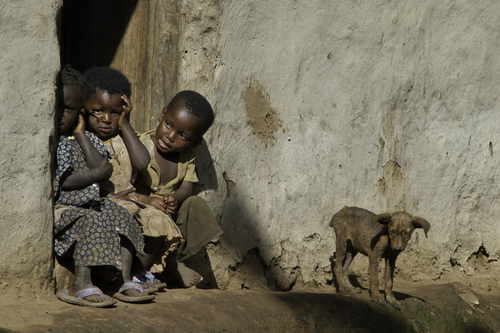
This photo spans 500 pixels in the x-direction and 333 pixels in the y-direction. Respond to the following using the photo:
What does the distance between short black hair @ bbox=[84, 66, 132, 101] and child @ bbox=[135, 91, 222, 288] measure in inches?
14.1

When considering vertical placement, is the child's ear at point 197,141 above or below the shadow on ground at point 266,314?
above

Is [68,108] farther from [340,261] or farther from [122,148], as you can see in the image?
[340,261]

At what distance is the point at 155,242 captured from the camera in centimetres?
352

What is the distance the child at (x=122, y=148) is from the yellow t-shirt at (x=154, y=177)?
0.15 m

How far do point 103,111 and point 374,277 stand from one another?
2252 millimetres

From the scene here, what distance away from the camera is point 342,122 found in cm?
478

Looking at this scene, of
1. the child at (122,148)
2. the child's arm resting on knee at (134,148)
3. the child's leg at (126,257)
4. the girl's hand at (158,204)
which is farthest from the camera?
the girl's hand at (158,204)

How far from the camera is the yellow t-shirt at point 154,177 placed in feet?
12.6

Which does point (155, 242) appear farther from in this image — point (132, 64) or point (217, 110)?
point (132, 64)

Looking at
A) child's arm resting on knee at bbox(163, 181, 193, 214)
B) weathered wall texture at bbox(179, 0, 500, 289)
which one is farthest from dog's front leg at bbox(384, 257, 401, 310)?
child's arm resting on knee at bbox(163, 181, 193, 214)

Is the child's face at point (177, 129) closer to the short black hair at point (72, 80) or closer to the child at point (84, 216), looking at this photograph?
the child at point (84, 216)

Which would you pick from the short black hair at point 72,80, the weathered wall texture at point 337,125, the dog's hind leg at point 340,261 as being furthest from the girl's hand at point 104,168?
the dog's hind leg at point 340,261

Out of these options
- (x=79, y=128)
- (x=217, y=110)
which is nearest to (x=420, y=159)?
(x=217, y=110)

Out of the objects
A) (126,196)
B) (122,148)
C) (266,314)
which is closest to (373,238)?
(266,314)
